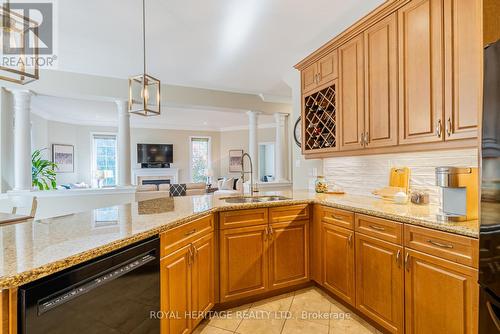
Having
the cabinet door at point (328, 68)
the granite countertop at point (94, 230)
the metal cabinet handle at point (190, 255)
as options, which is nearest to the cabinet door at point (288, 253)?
the granite countertop at point (94, 230)

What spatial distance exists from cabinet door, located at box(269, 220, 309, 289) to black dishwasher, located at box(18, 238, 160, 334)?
114 centimetres

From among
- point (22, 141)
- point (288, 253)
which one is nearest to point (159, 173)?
point (22, 141)

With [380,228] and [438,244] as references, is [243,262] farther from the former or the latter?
[438,244]

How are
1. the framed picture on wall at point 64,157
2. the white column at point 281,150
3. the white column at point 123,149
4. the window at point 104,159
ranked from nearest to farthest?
the white column at point 123,149, the white column at point 281,150, the framed picture on wall at point 64,157, the window at point 104,159

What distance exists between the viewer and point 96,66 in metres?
4.11

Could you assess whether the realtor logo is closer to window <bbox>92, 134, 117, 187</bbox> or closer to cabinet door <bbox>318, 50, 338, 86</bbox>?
cabinet door <bbox>318, 50, 338, 86</bbox>

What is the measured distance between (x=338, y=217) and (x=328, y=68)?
1.57 meters

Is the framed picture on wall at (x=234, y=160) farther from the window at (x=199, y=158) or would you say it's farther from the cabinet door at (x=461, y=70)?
the cabinet door at (x=461, y=70)

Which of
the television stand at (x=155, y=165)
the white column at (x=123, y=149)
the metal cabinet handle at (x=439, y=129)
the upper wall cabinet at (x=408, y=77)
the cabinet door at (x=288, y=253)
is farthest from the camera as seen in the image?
the television stand at (x=155, y=165)

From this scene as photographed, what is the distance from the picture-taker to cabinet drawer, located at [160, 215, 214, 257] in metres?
1.49

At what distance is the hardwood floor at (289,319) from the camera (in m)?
1.91

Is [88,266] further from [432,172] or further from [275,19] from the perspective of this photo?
[275,19]

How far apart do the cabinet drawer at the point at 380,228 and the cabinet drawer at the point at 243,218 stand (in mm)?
771

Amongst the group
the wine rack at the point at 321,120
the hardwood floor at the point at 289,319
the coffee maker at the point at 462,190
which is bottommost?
the hardwood floor at the point at 289,319
